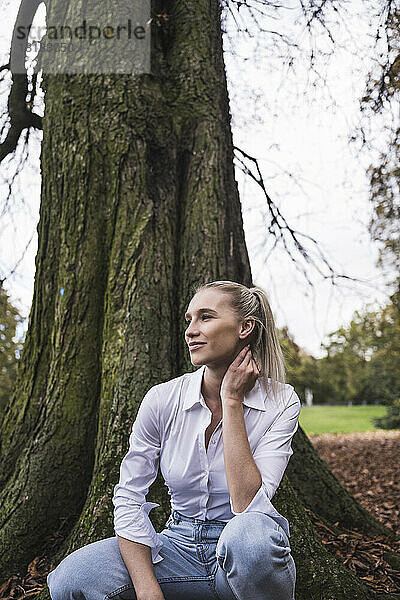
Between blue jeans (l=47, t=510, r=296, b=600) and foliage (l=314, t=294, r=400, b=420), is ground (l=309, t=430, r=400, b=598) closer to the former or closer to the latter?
blue jeans (l=47, t=510, r=296, b=600)

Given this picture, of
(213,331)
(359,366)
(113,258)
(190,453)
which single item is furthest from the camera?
(359,366)

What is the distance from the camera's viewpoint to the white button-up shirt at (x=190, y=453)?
7.94 feet

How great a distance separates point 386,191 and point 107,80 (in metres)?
6.44

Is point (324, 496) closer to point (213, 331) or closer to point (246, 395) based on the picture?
point (246, 395)

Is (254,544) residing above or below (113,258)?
below

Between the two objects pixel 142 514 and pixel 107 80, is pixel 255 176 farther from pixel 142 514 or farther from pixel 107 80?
pixel 142 514

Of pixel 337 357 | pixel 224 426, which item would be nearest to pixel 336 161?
pixel 224 426

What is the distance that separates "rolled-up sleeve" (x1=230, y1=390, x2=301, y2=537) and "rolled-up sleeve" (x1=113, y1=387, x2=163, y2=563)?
38cm

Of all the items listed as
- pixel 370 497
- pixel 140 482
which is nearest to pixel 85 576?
pixel 140 482

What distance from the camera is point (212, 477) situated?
249 centimetres

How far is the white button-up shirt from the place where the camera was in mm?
2420

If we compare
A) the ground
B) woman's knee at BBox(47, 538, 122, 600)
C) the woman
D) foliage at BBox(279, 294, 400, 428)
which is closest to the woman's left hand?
the woman

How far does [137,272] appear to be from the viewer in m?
4.05

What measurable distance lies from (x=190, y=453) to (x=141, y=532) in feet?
1.21
